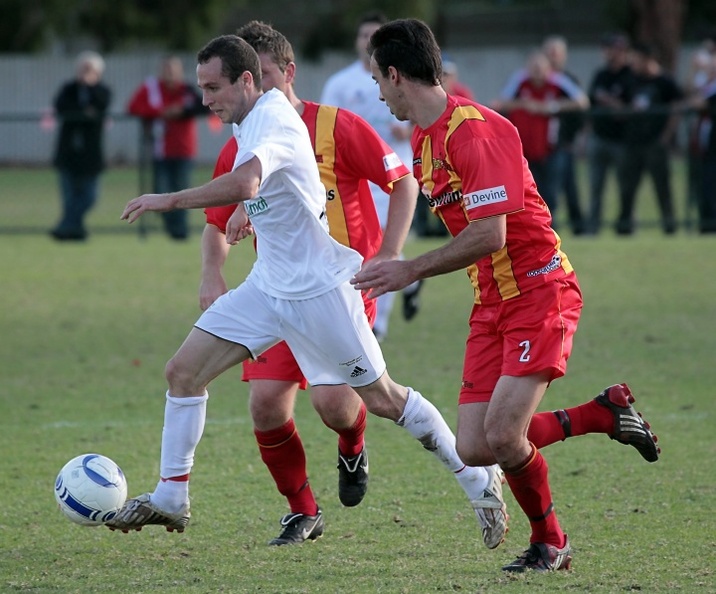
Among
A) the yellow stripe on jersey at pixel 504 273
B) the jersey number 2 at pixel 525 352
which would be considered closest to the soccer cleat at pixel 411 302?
the yellow stripe on jersey at pixel 504 273

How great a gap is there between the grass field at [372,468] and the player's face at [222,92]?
5.52 feet

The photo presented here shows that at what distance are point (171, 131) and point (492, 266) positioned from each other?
1214 cm

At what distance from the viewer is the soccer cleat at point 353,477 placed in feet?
17.2

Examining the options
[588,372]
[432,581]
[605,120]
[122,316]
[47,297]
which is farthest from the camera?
[605,120]

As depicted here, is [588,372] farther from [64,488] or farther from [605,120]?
[605,120]

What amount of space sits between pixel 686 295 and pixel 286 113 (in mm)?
7558

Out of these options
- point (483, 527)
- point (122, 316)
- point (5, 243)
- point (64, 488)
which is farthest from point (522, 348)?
point (5, 243)

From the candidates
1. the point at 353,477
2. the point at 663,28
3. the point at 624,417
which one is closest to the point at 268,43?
the point at 353,477

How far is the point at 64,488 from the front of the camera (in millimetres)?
4754

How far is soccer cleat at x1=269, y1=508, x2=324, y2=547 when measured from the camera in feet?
16.4

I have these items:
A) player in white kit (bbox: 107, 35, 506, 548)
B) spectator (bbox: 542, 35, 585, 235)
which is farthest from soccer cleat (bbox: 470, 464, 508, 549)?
spectator (bbox: 542, 35, 585, 235)

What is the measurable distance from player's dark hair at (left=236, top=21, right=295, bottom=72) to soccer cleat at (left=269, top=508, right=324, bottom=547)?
1855mm

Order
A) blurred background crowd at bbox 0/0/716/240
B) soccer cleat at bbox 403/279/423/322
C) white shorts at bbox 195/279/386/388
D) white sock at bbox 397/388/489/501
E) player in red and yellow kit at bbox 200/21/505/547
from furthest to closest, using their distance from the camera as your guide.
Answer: blurred background crowd at bbox 0/0/716/240
soccer cleat at bbox 403/279/423/322
player in red and yellow kit at bbox 200/21/505/547
white sock at bbox 397/388/489/501
white shorts at bbox 195/279/386/388

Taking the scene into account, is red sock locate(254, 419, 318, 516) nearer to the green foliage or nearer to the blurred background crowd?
the blurred background crowd
